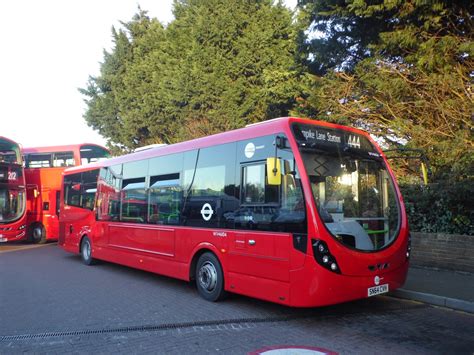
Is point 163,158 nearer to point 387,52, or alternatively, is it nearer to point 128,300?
point 128,300

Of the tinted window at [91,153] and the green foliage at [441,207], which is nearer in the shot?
the green foliage at [441,207]

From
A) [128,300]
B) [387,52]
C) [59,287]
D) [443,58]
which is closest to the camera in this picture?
[128,300]

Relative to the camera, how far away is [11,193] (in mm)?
17625

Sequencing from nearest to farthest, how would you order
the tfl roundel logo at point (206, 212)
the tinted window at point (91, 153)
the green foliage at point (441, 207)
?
1. the tfl roundel logo at point (206, 212)
2. the green foliage at point (441, 207)
3. the tinted window at point (91, 153)

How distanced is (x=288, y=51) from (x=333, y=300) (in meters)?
17.0

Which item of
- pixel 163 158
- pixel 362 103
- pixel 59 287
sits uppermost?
pixel 362 103

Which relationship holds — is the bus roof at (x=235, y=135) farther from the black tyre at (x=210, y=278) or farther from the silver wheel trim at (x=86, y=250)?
the silver wheel trim at (x=86, y=250)

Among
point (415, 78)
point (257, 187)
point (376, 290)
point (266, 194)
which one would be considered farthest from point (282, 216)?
point (415, 78)

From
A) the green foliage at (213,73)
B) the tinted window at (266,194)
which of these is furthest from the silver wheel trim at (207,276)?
the green foliage at (213,73)

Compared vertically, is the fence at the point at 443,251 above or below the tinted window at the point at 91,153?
below

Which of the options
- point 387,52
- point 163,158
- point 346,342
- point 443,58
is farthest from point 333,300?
point 387,52

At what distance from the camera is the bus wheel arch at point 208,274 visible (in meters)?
7.31

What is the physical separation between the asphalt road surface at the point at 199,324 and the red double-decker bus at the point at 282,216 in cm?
46

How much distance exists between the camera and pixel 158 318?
21.1ft
